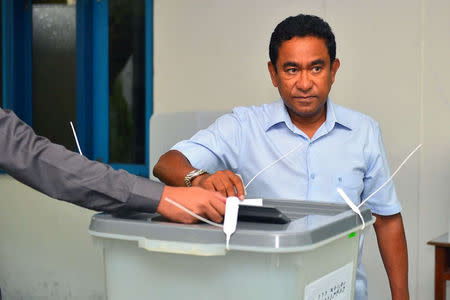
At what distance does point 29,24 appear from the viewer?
3867mm

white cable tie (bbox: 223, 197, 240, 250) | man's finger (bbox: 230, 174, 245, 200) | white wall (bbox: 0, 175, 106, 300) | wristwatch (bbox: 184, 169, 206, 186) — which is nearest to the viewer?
white cable tie (bbox: 223, 197, 240, 250)

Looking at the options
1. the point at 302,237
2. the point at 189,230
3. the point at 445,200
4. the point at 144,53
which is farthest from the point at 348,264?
the point at 144,53

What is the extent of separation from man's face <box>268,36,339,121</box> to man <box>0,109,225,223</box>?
683 mm

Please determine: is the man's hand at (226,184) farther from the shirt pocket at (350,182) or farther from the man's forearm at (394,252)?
the man's forearm at (394,252)

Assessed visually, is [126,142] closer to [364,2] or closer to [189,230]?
[364,2]

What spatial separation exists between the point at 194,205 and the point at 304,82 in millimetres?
712

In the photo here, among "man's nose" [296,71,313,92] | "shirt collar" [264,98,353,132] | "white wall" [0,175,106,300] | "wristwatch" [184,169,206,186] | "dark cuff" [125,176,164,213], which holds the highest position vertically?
"man's nose" [296,71,313,92]

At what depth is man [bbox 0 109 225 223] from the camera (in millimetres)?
1187

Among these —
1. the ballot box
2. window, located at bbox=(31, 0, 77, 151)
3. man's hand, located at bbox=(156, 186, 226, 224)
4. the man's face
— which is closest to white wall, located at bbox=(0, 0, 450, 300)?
window, located at bbox=(31, 0, 77, 151)

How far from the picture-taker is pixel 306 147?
1.85 m

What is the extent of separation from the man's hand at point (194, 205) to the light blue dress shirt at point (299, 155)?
0.61 m

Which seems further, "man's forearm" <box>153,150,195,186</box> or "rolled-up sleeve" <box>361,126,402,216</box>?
"rolled-up sleeve" <box>361,126,402,216</box>

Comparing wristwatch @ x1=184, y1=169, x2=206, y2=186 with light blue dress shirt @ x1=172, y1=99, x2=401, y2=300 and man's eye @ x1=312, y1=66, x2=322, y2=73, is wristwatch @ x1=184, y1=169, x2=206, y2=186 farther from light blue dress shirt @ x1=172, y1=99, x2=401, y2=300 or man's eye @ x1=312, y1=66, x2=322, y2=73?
man's eye @ x1=312, y1=66, x2=322, y2=73

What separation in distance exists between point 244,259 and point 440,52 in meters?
1.97
